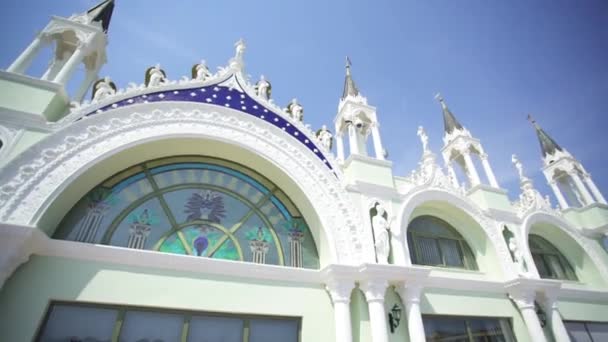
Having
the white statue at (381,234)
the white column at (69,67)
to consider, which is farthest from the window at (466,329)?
the white column at (69,67)

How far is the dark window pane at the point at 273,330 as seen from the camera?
634cm

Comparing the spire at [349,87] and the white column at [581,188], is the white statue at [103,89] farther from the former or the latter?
the white column at [581,188]

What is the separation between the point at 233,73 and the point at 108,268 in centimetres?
594

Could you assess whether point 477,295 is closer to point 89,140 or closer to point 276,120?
point 276,120

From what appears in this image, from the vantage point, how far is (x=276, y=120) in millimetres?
8625

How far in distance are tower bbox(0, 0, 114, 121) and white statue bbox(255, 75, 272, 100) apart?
462 cm

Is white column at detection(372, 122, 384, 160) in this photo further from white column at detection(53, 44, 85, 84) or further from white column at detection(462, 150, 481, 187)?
white column at detection(53, 44, 85, 84)

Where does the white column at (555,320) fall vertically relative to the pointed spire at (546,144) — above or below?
below

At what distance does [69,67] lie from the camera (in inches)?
295

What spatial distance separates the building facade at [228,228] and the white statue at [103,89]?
4 centimetres

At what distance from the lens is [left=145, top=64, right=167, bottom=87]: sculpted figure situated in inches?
310

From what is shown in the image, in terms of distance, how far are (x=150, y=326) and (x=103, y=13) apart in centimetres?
908

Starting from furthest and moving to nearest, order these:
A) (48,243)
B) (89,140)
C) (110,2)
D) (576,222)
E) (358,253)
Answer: (576,222) → (110,2) → (358,253) → (89,140) → (48,243)

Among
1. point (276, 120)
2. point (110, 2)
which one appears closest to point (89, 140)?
point (276, 120)
